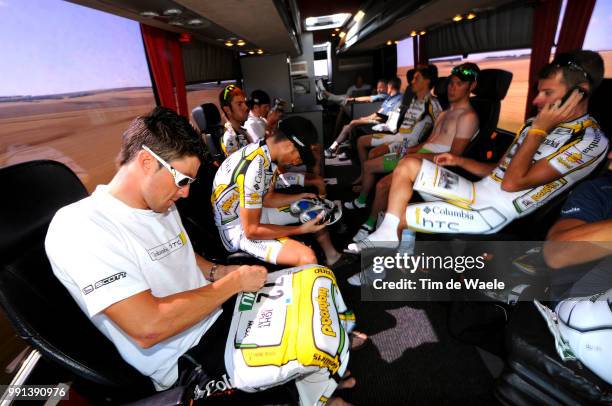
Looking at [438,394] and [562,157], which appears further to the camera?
[562,157]

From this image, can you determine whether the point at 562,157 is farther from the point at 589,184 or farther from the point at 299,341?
the point at 299,341

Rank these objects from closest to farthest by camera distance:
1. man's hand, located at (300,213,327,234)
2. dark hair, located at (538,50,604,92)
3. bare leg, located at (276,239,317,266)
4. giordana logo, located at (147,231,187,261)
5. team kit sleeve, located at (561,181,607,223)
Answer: giordana logo, located at (147,231,187,261), team kit sleeve, located at (561,181,607,223), dark hair, located at (538,50,604,92), bare leg, located at (276,239,317,266), man's hand, located at (300,213,327,234)

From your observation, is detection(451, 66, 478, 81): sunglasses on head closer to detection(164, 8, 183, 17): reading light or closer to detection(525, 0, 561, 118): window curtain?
detection(525, 0, 561, 118): window curtain

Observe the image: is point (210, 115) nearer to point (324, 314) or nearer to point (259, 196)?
point (259, 196)

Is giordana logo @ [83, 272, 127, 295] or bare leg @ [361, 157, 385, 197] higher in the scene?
giordana logo @ [83, 272, 127, 295]

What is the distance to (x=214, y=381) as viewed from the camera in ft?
3.47

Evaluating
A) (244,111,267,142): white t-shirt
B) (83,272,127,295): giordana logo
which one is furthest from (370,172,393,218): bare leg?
(83,272,127,295): giordana logo

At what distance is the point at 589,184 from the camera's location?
170cm

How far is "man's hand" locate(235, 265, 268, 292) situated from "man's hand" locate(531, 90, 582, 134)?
1.99 metres

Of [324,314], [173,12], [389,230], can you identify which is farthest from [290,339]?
[173,12]

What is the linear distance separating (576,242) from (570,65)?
110 cm

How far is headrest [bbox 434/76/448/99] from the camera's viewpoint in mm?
3935

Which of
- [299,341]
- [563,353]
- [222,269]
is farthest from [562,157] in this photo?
[222,269]

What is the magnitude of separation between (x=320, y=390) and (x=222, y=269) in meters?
0.71
